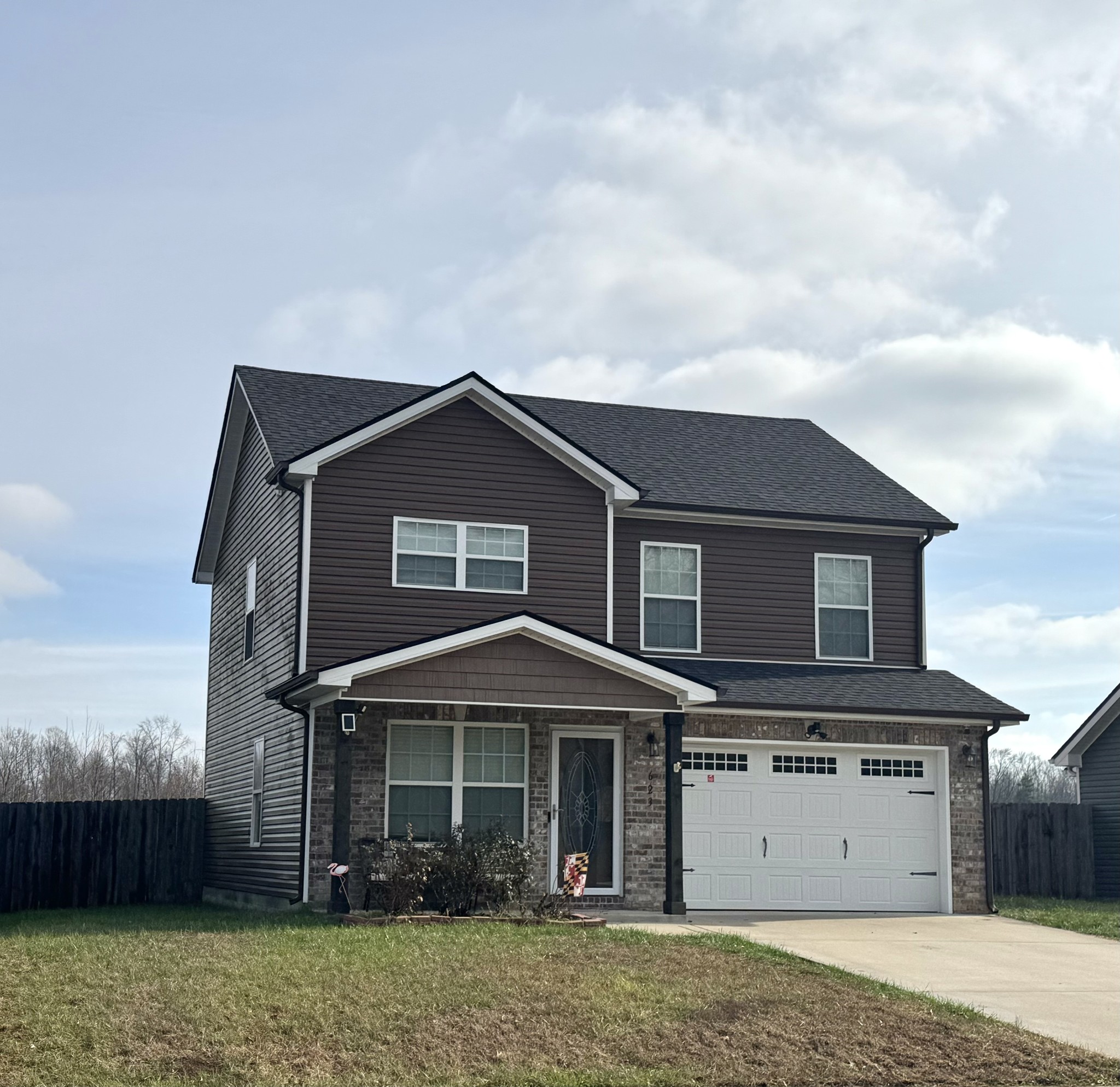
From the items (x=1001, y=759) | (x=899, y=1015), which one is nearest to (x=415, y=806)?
(x=899, y=1015)

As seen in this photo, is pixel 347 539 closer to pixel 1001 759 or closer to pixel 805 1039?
pixel 805 1039

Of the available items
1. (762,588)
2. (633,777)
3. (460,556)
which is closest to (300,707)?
(460,556)

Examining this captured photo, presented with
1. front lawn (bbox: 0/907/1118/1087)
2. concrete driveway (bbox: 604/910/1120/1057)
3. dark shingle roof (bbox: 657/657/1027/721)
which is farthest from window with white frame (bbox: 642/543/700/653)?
front lawn (bbox: 0/907/1118/1087)

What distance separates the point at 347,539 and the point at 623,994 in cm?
919

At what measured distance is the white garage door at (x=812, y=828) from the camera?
20656mm

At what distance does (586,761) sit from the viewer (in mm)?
19891

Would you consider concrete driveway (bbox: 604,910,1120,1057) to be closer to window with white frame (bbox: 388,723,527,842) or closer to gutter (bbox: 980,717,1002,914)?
gutter (bbox: 980,717,1002,914)

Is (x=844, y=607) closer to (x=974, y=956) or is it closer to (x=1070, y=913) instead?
(x=1070, y=913)

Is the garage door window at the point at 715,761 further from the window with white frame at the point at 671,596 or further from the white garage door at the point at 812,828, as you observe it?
the window with white frame at the point at 671,596

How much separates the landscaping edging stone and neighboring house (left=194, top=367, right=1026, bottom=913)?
144 cm

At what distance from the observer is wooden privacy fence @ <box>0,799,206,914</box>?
23.4 metres

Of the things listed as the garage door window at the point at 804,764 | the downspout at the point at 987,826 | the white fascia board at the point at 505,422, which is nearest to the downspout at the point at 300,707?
the white fascia board at the point at 505,422

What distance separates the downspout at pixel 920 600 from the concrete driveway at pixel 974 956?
4.32 meters

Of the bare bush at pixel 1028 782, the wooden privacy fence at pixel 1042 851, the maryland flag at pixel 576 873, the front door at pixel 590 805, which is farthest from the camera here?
the bare bush at pixel 1028 782
